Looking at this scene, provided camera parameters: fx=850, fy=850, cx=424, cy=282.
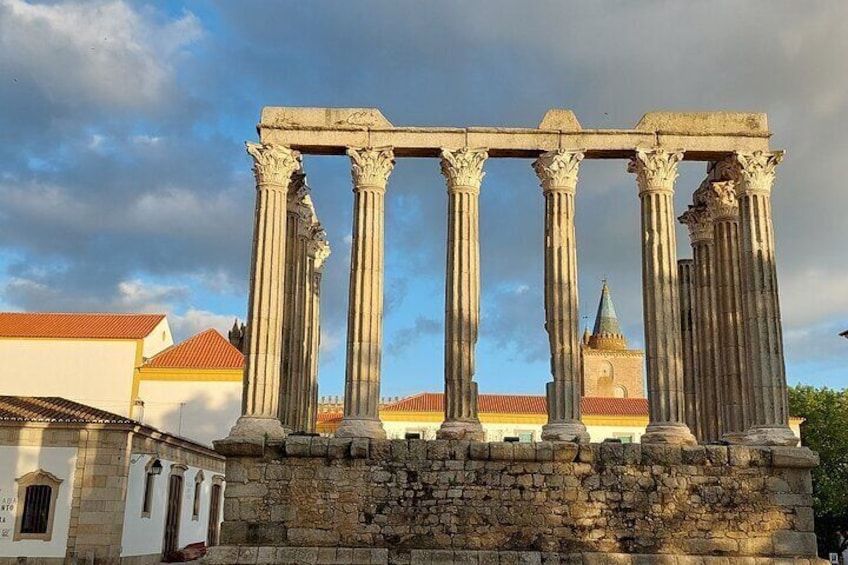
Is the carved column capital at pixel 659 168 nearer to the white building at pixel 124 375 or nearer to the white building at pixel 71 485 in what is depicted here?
the white building at pixel 71 485

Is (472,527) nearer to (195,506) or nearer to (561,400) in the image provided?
(561,400)

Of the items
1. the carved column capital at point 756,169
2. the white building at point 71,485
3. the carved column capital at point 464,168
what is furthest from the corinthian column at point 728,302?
the white building at point 71,485

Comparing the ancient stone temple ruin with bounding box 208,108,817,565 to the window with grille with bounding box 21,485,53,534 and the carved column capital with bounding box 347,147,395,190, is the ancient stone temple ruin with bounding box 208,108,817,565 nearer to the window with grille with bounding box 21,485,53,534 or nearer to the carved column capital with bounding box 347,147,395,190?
the carved column capital with bounding box 347,147,395,190

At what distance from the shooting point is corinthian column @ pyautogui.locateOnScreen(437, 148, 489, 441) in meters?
17.7

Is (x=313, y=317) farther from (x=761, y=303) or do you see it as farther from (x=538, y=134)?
(x=761, y=303)

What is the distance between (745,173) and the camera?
18750 mm

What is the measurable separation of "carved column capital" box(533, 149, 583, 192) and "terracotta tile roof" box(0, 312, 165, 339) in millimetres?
26482

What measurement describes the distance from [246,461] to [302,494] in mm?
1310

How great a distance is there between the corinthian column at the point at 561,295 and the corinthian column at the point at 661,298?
1.52m

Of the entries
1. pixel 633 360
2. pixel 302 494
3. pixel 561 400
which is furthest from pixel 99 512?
pixel 633 360

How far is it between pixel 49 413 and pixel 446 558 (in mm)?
14949

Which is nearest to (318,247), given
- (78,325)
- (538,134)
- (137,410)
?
(538,134)

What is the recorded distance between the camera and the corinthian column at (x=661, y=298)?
17.7 meters

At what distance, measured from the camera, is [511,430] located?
44.5 metres
